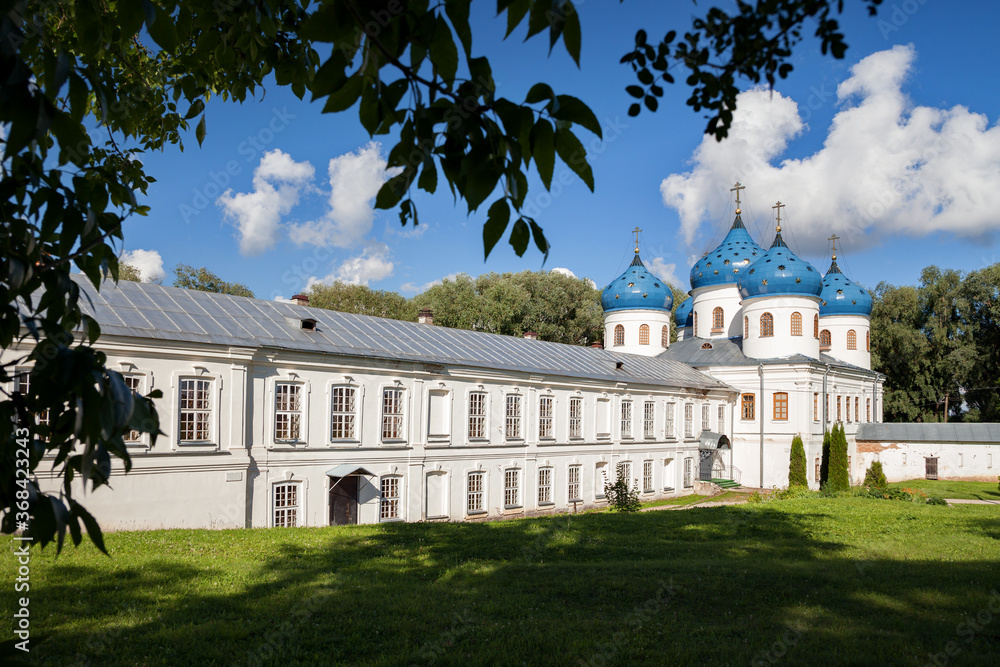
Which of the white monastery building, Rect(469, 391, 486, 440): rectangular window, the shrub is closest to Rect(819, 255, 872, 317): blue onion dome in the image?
the white monastery building

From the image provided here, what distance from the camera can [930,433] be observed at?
37156 millimetres

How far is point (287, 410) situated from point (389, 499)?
4202 mm

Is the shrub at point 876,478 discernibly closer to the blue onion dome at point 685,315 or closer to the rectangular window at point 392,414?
the blue onion dome at point 685,315

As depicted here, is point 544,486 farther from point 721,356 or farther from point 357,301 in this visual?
point 357,301

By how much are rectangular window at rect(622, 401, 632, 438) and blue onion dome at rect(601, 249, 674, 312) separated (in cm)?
1433

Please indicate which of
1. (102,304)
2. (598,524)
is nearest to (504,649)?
(598,524)

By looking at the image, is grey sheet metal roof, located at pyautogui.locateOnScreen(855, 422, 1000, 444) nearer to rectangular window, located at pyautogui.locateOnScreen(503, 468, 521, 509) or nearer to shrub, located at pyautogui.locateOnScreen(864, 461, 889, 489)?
shrub, located at pyautogui.locateOnScreen(864, 461, 889, 489)

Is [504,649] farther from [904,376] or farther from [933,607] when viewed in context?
[904,376]

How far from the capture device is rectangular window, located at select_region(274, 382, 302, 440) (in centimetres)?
1816

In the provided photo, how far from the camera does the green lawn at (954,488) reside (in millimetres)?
29922

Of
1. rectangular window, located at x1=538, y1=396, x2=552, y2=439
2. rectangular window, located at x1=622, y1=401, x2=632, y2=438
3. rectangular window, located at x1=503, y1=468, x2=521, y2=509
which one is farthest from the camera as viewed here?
rectangular window, located at x1=622, y1=401, x2=632, y2=438

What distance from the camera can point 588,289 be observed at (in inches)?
2084

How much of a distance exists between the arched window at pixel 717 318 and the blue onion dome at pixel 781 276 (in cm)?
467

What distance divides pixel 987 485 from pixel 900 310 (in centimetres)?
1778
